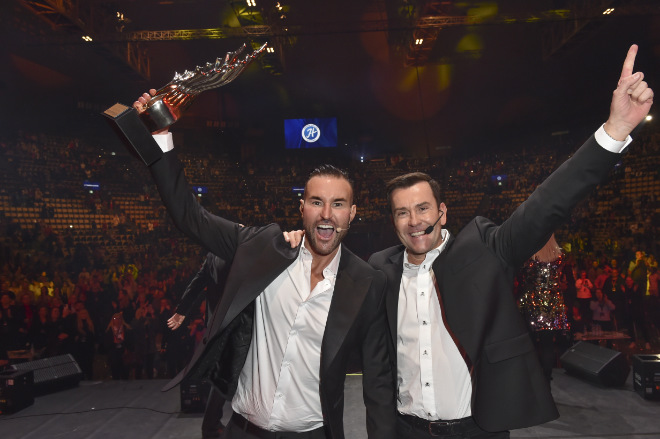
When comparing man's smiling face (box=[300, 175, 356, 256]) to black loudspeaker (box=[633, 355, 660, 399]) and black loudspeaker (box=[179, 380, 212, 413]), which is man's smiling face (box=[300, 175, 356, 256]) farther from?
black loudspeaker (box=[633, 355, 660, 399])

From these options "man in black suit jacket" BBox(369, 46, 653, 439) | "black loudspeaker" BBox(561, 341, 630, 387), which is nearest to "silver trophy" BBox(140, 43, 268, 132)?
"man in black suit jacket" BBox(369, 46, 653, 439)

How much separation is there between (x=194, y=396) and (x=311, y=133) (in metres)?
13.1

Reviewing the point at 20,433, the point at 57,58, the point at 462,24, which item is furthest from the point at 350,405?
the point at 57,58

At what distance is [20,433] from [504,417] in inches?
191

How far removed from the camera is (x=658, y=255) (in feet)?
34.3

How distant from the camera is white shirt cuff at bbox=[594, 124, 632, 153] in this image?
1.44m

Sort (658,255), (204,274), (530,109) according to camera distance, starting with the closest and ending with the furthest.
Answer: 1. (204,274)
2. (658,255)
3. (530,109)

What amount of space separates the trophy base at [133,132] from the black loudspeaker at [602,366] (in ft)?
17.9

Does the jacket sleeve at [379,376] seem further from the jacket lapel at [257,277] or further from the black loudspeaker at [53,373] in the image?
the black loudspeaker at [53,373]

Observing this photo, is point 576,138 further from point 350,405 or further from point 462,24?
point 350,405

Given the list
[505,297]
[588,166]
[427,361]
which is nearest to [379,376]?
[427,361]

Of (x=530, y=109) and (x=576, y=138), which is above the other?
(x=530, y=109)

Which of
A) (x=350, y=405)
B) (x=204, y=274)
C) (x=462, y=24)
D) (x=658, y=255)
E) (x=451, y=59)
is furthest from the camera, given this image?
(x=451, y=59)

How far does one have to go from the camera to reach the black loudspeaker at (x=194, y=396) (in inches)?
181
